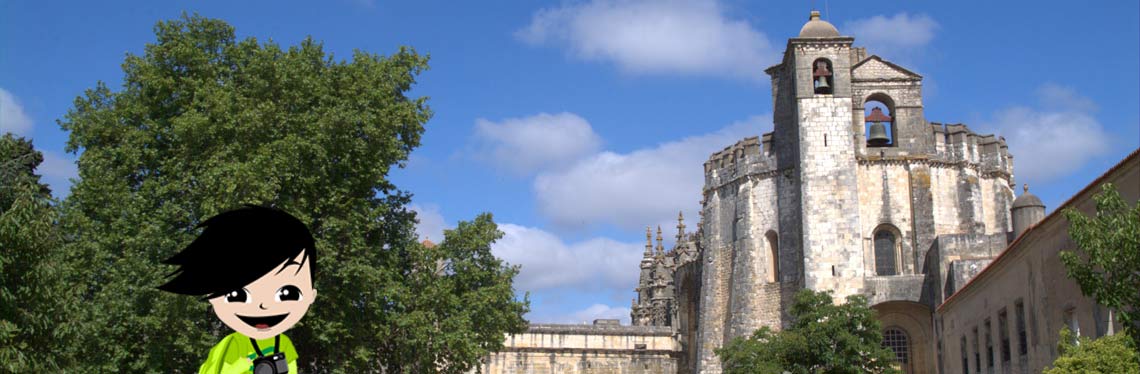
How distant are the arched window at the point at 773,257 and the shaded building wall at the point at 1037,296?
1148cm

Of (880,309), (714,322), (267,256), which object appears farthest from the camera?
(714,322)

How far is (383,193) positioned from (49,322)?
1134 centimetres

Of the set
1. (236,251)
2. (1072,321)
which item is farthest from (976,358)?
(236,251)

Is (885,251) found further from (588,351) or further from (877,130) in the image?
(588,351)

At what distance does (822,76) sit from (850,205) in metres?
4.91

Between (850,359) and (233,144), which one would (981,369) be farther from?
(233,144)

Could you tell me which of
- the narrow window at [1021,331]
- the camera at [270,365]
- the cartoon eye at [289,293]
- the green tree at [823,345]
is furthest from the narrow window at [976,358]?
the camera at [270,365]

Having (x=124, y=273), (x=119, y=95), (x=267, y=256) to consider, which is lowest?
(x=267, y=256)

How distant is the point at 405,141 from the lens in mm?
27125

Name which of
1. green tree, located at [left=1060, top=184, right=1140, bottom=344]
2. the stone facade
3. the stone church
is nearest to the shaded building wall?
green tree, located at [left=1060, top=184, right=1140, bottom=344]

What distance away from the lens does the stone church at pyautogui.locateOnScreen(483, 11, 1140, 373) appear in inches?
1492

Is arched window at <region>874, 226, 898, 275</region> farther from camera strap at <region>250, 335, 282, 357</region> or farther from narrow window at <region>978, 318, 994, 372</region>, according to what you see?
camera strap at <region>250, 335, 282, 357</region>

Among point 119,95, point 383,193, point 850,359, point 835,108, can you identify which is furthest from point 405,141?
point 835,108

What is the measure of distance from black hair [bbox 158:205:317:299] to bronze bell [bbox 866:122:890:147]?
35.2 m
